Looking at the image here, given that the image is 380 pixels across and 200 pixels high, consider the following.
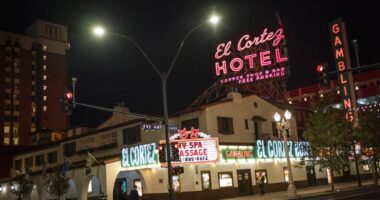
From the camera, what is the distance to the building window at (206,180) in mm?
36469

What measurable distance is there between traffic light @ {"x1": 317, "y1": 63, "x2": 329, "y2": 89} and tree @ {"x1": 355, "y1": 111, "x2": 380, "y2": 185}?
2555 cm

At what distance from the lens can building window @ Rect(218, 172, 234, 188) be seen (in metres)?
37.9

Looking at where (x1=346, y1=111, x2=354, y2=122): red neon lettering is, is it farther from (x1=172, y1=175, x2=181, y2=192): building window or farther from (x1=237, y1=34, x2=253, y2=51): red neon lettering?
(x1=172, y1=175, x2=181, y2=192): building window

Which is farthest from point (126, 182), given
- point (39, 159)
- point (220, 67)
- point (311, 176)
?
point (220, 67)

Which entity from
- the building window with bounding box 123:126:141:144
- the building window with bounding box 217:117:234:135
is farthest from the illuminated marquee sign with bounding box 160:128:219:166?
the building window with bounding box 123:126:141:144

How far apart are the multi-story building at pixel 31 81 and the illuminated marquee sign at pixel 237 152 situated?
92249mm

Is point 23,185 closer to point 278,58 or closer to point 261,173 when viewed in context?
point 261,173

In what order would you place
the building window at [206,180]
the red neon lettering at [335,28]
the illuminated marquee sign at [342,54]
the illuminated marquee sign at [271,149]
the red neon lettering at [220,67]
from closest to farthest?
the building window at [206,180] → the illuminated marquee sign at [271,149] → the illuminated marquee sign at [342,54] → the red neon lettering at [335,28] → the red neon lettering at [220,67]

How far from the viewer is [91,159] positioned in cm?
3956

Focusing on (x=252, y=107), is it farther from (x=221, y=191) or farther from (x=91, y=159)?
(x=91, y=159)

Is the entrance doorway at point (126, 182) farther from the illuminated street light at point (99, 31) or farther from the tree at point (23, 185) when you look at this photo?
the illuminated street light at point (99, 31)

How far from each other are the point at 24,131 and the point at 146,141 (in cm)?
9225

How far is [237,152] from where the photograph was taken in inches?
1491

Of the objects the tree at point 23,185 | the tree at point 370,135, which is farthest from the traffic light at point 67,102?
the tree at point 370,135
